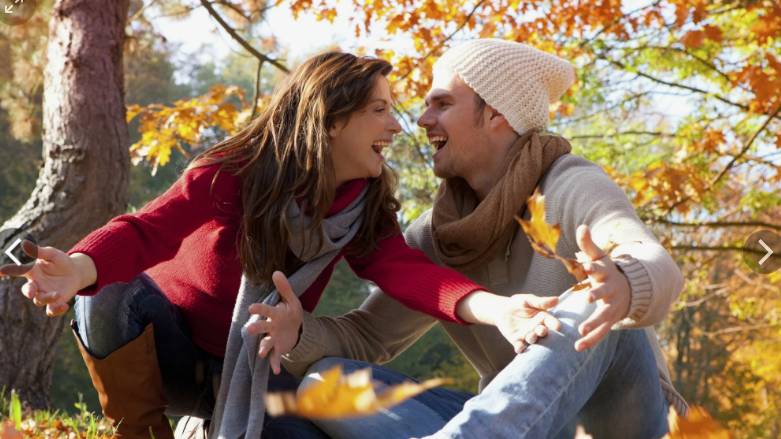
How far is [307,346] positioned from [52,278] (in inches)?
25.4

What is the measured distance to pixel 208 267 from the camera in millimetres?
2398

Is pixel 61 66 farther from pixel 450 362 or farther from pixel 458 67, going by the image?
pixel 450 362

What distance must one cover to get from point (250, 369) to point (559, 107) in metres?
6.18

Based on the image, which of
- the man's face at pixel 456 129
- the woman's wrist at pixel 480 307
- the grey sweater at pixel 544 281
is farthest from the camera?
the man's face at pixel 456 129

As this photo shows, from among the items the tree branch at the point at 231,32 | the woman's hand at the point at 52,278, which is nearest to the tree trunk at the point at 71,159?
the tree branch at the point at 231,32

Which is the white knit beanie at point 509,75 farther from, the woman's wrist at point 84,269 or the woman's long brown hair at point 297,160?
the woman's wrist at point 84,269

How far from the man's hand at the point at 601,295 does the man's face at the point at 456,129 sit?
3.05ft

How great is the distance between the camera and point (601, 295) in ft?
5.67

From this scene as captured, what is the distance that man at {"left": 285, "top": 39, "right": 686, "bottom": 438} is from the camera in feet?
5.75

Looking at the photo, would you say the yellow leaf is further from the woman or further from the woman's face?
the woman's face

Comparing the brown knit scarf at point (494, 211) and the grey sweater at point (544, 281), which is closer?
the grey sweater at point (544, 281)

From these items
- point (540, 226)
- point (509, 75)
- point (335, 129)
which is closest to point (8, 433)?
point (540, 226)

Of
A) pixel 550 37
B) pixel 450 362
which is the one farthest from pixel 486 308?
pixel 450 362

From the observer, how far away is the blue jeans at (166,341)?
2.22m
